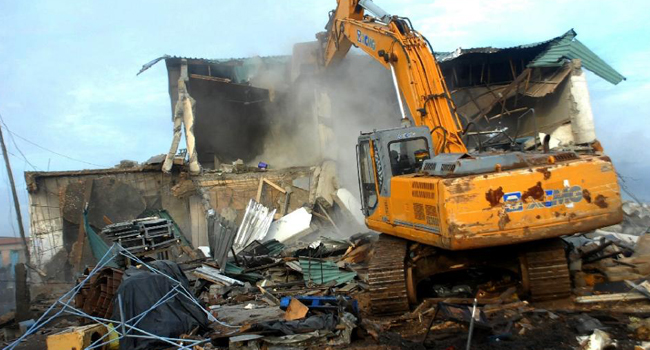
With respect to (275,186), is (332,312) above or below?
below

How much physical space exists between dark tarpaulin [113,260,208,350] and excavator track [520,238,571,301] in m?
4.43

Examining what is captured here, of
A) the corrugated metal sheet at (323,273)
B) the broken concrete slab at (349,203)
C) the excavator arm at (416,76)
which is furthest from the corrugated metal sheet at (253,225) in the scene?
the excavator arm at (416,76)

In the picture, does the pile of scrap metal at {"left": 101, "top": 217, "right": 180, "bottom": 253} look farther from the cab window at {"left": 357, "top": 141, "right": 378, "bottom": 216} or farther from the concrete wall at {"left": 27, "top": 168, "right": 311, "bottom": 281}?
the concrete wall at {"left": 27, "top": 168, "right": 311, "bottom": 281}

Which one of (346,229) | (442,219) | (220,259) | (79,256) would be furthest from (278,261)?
(79,256)

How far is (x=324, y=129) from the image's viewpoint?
17.4 m

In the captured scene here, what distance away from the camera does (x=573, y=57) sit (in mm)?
14930

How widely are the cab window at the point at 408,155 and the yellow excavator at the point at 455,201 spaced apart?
15 mm

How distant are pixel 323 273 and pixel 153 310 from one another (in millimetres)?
3920

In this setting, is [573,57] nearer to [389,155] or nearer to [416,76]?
[416,76]

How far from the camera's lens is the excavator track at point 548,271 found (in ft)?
19.2

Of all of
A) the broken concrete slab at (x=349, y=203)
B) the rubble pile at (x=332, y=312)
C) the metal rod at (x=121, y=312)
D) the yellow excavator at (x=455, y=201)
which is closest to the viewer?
the rubble pile at (x=332, y=312)

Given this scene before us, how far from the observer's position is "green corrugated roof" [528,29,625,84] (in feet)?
48.6

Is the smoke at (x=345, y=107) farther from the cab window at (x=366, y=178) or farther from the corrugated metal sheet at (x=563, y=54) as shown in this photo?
the cab window at (x=366, y=178)

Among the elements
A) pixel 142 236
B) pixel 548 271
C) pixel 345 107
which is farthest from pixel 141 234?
pixel 345 107
